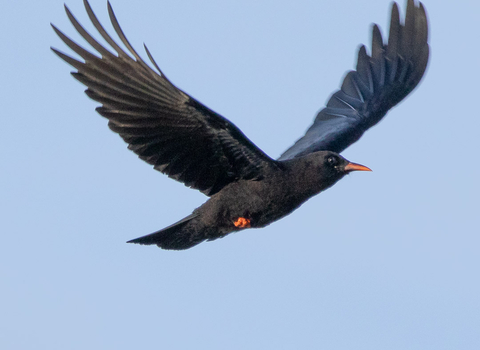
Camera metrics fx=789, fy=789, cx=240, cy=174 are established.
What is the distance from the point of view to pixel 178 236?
9.20 meters

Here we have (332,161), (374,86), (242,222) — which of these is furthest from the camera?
(374,86)

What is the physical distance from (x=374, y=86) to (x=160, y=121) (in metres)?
4.62

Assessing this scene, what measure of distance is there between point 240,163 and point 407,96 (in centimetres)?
387

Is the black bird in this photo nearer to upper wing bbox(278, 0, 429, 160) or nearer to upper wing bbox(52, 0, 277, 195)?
upper wing bbox(52, 0, 277, 195)

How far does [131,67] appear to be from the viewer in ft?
27.0

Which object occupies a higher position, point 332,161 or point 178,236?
point 332,161

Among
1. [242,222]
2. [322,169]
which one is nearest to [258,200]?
[242,222]

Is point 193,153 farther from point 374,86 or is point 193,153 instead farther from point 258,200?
point 374,86

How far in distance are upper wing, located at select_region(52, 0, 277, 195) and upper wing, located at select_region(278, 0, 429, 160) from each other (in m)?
2.17

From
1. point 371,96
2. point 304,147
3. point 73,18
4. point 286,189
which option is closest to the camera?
point 73,18

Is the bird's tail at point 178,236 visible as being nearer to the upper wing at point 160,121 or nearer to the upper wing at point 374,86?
the upper wing at point 160,121

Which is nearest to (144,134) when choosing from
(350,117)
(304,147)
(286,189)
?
(286,189)

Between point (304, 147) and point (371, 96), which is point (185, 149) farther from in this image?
point (371, 96)

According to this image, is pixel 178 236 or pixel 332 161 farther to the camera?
pixel 332 161
